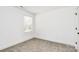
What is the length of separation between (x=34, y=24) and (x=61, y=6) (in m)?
0.42

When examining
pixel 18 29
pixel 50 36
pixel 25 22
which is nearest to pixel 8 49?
pixel 18 29

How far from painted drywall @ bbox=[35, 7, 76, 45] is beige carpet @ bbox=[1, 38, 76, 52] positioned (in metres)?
0.06

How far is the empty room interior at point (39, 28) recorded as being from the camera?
36.2 inches

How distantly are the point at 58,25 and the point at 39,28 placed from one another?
270mm

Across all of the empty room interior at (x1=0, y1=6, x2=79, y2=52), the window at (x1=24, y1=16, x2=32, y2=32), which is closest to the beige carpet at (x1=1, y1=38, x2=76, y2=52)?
the empty room interior at (x1=0, y1=6, x2=79, y2=52)

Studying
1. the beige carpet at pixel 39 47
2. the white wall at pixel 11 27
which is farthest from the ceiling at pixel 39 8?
the beige carpet at pixel 39 47

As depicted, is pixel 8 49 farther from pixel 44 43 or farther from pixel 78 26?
pixel 78 26

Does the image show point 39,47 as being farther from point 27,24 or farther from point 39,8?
point 39,8

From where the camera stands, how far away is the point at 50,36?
1016mm

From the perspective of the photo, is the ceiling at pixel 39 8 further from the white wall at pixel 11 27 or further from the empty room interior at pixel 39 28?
the white wall at pixel 11 27

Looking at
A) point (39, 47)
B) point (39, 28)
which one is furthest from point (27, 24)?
point (39, 47)

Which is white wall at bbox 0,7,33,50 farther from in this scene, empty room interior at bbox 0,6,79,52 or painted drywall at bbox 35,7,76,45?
painted drywall at bbox 35,7,76,45

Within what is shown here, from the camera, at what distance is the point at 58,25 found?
100 cm
